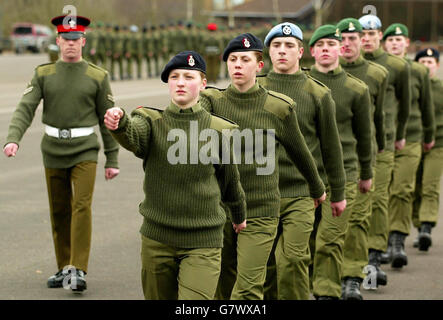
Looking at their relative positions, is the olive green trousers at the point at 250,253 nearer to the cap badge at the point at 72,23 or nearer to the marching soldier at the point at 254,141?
the marching soldier at the point at 254,141

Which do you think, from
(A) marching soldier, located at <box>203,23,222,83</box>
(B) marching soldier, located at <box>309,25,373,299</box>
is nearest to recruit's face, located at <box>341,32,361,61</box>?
(B) marching soldier, located at <box>309,25,373,299</box>

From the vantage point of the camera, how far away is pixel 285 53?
25.7 ft

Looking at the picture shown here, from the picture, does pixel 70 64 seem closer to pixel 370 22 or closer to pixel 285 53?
pixel 285 53

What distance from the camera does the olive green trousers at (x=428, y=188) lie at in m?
11.6

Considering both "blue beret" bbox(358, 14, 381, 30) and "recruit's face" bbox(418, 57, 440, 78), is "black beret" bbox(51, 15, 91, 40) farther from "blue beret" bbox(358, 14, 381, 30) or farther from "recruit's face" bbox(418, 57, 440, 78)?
"recruit's face" bbox(418, 57, 440, 78)

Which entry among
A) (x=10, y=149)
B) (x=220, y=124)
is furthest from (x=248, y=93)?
(x=10, y=149)

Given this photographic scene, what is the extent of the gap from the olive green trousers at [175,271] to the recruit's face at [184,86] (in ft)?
2.47

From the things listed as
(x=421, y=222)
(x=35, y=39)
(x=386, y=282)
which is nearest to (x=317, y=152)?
(x=386, y=282)

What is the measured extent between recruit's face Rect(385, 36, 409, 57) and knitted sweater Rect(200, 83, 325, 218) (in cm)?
456

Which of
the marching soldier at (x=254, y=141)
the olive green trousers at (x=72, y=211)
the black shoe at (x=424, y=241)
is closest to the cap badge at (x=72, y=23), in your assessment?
the olive green trousers at (x=72, y=211)

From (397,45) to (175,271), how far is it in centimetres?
606

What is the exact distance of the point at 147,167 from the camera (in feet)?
19.7

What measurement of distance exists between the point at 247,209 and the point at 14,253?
4.00m

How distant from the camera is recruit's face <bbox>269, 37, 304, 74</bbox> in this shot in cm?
780
